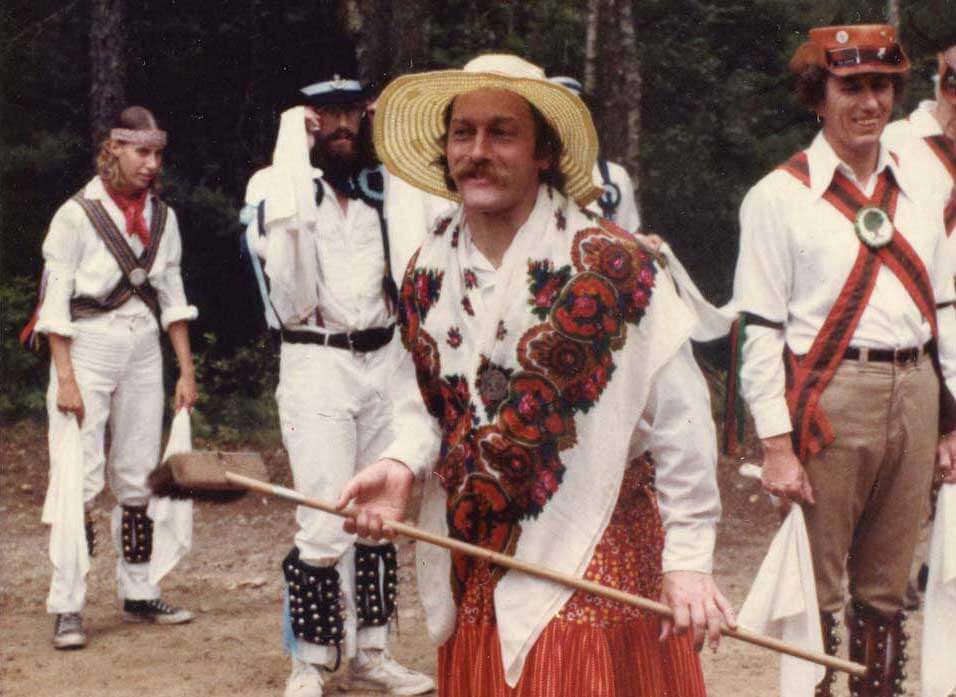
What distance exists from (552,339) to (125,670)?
4090mm

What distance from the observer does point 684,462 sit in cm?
363

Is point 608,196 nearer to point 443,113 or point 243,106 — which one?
point 443,113

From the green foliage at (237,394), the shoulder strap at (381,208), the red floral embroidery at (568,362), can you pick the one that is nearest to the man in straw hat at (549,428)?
the red floral embroidery at (568,362)

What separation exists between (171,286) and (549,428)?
464 centimetres

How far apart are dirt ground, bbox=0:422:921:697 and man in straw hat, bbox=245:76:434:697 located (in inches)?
17.9

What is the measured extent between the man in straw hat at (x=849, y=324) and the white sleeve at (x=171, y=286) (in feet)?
11.6

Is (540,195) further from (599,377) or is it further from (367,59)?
(367,59)

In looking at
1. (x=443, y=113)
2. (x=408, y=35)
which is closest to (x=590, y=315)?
(x=443, y=113)

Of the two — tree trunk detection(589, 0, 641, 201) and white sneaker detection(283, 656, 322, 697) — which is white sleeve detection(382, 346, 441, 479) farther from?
tree trunk detection(589, 0, 641, 201)

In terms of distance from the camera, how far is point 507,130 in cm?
379

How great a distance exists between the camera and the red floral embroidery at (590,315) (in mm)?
3695

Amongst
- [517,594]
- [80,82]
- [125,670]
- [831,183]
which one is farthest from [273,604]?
[80,82]

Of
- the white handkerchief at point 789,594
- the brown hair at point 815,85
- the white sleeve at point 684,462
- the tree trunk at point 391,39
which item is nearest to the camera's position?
the white sleeve at point 684,462

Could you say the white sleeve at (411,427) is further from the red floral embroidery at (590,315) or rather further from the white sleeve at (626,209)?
the white sleeve at (626,209)
